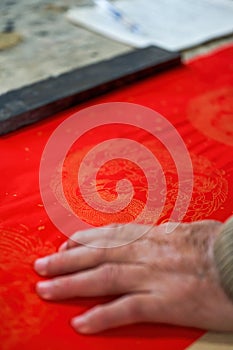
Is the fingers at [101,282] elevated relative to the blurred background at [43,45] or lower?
elevated

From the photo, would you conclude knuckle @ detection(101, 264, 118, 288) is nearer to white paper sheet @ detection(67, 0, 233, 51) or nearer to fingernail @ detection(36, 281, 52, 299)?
fingernail @ detection(36, 281, 52, 299)

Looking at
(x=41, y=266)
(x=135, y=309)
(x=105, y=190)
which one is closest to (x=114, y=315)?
(x=135, y=309)

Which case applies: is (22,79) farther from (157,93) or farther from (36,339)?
(36,339)

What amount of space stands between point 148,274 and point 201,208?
0.21m

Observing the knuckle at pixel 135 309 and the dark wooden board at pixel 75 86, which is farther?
the dark wooden board at pixel 75 86

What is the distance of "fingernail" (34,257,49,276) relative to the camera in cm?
68

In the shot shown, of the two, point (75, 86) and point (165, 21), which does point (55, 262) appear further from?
point (165, 21)

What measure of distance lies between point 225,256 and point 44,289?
0.75 feet

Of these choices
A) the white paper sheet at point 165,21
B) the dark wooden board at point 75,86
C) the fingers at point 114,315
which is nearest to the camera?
the fingers at point 114,315

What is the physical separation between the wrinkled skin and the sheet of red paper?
0.06 feet

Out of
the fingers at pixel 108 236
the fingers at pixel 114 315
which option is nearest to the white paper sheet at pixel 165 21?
the fingers at pixel 108 236

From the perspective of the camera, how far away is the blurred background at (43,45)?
1.24m

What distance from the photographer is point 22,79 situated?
1.19m

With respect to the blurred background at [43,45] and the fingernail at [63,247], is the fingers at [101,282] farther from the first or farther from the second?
the blurred background at [43,45]
